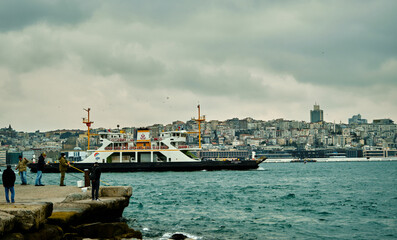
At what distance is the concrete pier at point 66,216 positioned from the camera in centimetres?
771

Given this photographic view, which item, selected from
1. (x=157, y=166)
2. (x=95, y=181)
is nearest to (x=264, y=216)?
(x=95, y=181)

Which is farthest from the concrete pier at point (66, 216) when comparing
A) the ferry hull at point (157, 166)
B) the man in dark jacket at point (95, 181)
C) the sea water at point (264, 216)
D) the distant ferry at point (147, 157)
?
the distant ferry at point (147, 157)

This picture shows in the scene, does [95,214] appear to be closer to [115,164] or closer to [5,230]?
[5,230]

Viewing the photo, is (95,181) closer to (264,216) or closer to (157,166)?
(264,216)

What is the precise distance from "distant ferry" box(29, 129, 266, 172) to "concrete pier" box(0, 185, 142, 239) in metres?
33.5

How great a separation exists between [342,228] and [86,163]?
37952mm

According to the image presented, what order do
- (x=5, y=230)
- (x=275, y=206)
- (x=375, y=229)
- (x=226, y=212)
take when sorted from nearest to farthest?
(x=5, y=230), (x=375, y=229), (x=226, y=212), (x=275, y=206)

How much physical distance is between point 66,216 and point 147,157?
40770 millimetres

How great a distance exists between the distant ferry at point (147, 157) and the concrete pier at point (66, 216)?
33526 mm

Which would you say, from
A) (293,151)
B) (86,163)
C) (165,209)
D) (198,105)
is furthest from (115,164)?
(293,151)

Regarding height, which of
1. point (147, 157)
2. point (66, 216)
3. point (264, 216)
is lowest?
point (264, 216)

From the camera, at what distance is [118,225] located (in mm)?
10188

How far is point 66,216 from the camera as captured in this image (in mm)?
9477

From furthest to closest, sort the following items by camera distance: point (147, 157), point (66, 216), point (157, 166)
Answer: point (147, 157)
point (157, 166)
point (66, 216)
